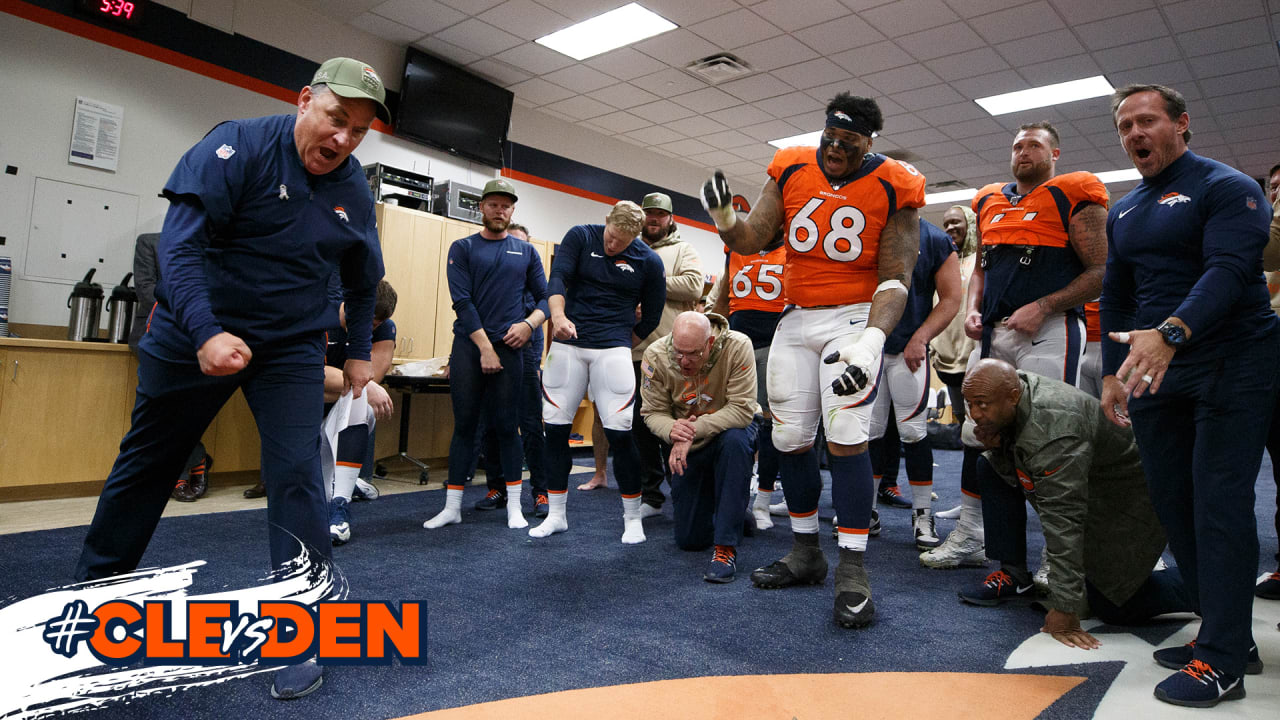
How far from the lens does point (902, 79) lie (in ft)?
23.1

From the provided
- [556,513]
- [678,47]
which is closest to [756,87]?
[678,47]

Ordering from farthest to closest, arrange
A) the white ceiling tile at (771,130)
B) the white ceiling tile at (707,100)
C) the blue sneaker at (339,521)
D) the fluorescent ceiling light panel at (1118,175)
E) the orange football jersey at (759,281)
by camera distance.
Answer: the fluorescent ceiling light panel at (1118,175)
the white ceiling tile at (771,130)
the white ceiling tile at (707,100)
the orange football jersey at (759,281)
the blue sneaker at (339,521)

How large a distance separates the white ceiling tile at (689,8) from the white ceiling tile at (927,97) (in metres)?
2.54

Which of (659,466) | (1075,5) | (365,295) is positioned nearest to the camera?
(365,295)

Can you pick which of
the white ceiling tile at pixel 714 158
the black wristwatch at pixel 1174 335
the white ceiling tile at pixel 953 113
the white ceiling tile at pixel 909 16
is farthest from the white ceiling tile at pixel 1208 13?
the black wristwatch at pixel 1174 335

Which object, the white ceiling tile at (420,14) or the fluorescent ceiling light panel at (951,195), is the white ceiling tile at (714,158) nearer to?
the fluorescent ceiling light panel at (951,195)

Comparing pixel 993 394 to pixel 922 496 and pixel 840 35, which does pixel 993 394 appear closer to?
pixel 922 496

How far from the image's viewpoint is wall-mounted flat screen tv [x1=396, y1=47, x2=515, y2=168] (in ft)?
22.0

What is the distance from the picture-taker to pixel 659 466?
3.93m

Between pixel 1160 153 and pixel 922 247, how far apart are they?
1.41 meters

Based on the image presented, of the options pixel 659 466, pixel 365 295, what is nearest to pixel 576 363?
pixel 659 466

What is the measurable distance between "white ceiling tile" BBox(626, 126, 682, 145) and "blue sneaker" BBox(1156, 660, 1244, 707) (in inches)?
318

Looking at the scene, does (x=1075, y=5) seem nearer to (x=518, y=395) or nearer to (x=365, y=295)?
(x=518, y=395)

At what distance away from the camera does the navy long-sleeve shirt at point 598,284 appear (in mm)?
3432
